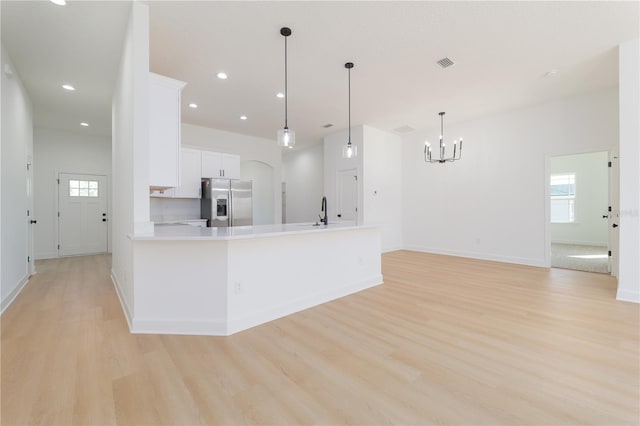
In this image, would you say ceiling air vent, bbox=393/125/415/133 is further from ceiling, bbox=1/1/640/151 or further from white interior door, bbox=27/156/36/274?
white interior door, bbox=27/156/36/274

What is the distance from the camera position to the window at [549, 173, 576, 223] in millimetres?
8055

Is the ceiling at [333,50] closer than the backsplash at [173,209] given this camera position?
Yes

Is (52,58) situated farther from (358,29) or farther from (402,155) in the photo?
(402,155)

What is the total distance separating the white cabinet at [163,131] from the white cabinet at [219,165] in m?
3.09

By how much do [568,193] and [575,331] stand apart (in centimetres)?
768

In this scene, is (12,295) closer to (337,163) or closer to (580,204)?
(337,163)

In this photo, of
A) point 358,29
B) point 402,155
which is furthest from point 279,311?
point 402,155

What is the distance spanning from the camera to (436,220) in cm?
689

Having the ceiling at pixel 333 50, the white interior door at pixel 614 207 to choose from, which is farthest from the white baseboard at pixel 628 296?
the ceiling at pixel 333 50

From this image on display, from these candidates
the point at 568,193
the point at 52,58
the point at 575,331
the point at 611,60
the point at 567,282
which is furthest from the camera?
the point at 568,193

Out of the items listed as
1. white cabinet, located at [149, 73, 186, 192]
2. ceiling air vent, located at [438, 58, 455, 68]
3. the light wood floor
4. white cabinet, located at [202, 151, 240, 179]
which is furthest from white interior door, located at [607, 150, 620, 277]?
white cabinet, located at [202, 151, 240, 179]

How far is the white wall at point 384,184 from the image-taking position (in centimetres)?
664

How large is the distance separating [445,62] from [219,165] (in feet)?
15.4

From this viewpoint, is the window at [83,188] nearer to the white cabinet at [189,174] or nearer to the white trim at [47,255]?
the white trim at [47,255]
